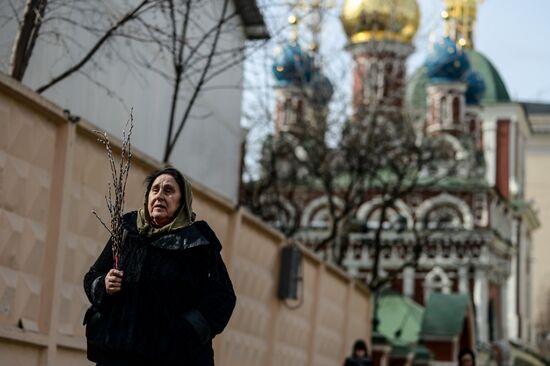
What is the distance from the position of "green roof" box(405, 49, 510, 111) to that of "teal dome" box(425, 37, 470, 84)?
18.7 ft

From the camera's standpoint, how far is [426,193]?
59281 mm

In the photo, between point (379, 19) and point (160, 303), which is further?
point (379, 19)

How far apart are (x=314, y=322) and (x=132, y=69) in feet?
13.4

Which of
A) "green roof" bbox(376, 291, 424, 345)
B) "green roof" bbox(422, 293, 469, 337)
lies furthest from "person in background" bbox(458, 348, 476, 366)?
"green roof" bbox(376, 291, 424, 345)

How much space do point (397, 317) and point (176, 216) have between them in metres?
35.3

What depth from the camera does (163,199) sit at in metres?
6.50

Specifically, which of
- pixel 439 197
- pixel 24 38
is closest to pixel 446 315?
pixel 24 38

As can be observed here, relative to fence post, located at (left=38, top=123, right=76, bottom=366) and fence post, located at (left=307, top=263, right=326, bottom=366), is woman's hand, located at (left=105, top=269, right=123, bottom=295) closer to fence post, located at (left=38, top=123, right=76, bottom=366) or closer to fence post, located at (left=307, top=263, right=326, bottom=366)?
fence post, located at (left=38, top=123, right=76, bottom=366)

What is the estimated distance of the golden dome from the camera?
50072mm

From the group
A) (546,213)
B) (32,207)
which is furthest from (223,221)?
(546,213)

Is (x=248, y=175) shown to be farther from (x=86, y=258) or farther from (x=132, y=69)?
(x=86, y=258)

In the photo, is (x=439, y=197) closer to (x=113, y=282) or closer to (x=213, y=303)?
(x=213, y=303)

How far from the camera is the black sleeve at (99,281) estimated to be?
252 inches

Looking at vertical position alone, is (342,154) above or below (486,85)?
below
